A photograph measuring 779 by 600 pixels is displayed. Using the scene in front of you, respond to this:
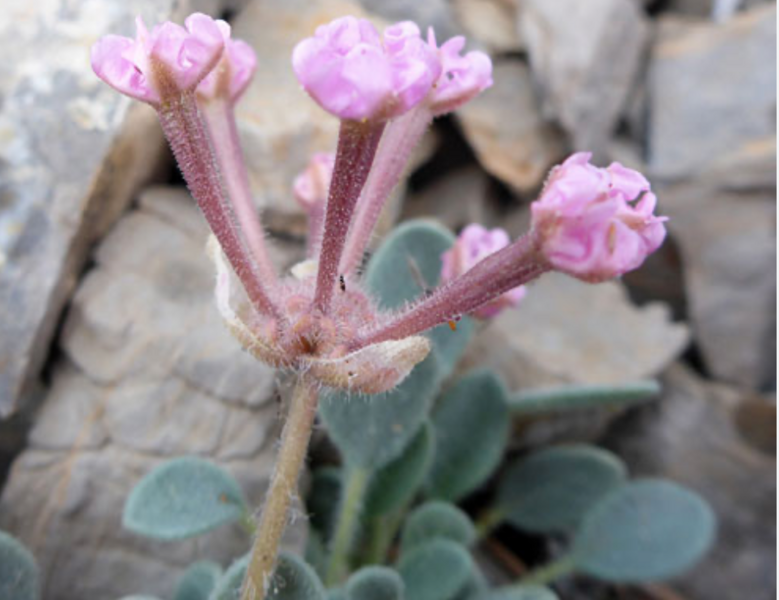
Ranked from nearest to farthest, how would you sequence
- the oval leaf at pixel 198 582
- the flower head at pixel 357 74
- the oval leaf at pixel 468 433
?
the flower head at pixel 357 74, the oval leaf at pixel 198 582, the oval leaf at pixel 468 433

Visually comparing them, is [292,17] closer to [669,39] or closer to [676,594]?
[669,39]

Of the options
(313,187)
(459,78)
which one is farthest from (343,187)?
(313,187)

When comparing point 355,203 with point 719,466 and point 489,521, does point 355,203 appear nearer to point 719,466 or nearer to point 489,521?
point 489,521

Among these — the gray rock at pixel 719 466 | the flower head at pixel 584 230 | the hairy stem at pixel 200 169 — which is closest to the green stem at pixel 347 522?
the hairy stem at pixel 200 169

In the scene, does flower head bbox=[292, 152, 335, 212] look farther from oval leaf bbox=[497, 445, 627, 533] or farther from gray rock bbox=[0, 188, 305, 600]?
A: oval leaf bbox=[497, 445, 627, 533]

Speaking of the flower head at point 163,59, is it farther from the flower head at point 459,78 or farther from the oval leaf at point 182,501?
the oval leaf at point 182,501

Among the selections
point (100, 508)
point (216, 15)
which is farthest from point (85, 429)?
point (216, 15)
